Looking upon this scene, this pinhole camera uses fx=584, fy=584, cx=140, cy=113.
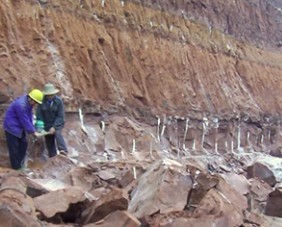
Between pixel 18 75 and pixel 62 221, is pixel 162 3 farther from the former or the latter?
pixel 62 221

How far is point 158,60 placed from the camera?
58.7 feet

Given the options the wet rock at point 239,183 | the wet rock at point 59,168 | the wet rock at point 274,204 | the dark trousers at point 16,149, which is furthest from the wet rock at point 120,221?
the dark trousers at point 16,149

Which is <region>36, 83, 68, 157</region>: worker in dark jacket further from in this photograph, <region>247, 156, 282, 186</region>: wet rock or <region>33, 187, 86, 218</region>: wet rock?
<region>247, 156, 282, 186</region>: wet rock

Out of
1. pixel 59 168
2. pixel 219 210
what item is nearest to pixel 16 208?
pixel 219 210

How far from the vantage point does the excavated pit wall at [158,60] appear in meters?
13.0

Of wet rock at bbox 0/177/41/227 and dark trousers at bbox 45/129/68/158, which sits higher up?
wet rock at bbox 0/177/41/227

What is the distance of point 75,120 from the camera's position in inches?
513

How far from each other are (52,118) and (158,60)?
7327 millimetres

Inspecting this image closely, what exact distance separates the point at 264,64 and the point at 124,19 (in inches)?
424

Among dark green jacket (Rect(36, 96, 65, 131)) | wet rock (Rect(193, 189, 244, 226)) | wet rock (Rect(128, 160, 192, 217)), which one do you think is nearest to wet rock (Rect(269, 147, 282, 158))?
dark green jacket (Rect(36, 96, 65, 131))

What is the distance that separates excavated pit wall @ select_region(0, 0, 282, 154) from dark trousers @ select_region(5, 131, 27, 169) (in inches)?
65.8

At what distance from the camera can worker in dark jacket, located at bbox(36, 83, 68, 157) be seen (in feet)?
36.1

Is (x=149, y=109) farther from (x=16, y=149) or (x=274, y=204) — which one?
(x=274, y=204)

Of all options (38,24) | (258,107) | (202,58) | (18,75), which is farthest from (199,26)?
(18,75)
